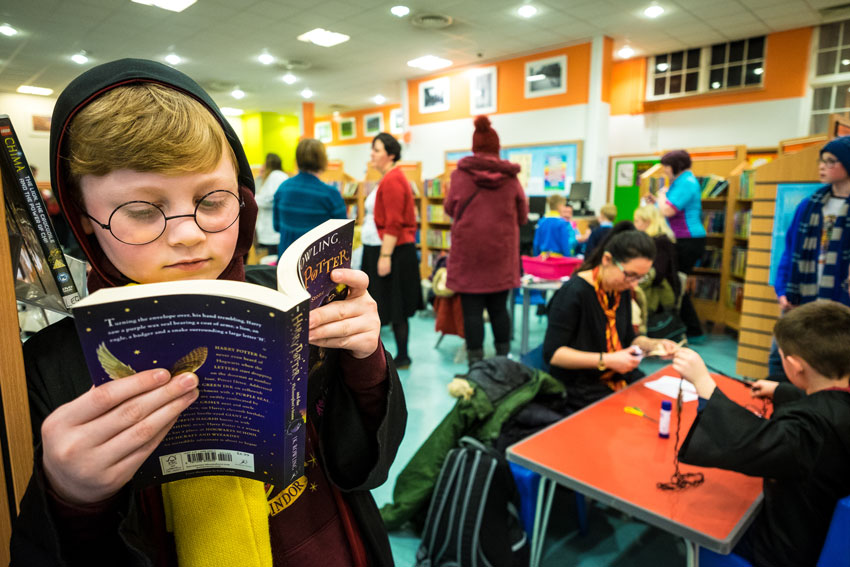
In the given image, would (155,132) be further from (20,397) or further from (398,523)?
(398,523)

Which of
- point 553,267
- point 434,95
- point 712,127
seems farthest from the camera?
point 434,95

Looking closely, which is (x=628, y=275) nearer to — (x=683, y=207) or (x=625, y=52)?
(x=683, y=207)

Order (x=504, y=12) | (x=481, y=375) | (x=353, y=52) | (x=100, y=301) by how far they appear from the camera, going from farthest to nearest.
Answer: (x=353, y=52)
(x=504, y=12)
(x=481, y=375)
(x=100, y=301)

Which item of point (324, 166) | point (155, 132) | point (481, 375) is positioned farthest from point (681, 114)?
point (155, 132)

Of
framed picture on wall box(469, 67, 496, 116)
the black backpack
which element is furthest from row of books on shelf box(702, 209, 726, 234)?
the black backpack

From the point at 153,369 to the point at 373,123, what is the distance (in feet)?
43.0

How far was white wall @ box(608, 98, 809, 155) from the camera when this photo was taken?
727cm

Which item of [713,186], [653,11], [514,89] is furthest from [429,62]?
[713,186]

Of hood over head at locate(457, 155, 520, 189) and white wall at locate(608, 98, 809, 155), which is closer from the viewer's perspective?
hood over head at locate(457, 155, 520, 189)

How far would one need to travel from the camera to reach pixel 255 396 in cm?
52

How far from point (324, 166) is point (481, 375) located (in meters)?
1.78

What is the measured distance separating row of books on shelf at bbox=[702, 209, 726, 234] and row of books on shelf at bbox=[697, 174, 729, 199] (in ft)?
0.71

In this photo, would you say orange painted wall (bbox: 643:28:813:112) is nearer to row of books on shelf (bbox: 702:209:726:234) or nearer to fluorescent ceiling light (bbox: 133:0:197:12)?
row of books on shelf (bbox: 702:209:726:234)

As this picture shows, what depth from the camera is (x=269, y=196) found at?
4.11 metres
